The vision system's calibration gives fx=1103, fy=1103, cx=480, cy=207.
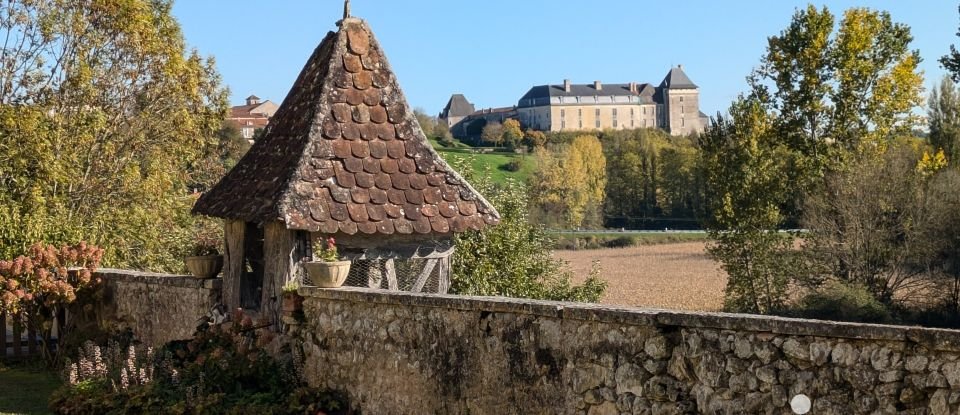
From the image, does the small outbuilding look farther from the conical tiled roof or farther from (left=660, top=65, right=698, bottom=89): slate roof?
(left=660, top=65, right=698, bottom=89): slate roof

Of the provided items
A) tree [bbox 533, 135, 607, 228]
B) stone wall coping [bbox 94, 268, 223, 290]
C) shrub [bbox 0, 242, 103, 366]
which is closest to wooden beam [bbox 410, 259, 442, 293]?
stone wall coping [bbox 94, 268, 223, 290]

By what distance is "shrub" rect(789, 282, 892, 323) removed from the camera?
1117 inches

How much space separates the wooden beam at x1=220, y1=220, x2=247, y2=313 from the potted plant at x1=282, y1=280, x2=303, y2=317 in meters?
1.25

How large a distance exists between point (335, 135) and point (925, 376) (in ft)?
20.6

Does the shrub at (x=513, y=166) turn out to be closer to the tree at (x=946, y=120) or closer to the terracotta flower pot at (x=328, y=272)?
the tree at (x=946, y=120)

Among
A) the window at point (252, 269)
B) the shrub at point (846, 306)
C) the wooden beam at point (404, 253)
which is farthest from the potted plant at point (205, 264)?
the shrub at point (846, 306)

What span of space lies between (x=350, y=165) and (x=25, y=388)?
17.6 ft

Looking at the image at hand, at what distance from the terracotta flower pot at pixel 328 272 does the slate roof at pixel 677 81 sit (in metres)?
182

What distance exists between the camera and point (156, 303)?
12680 millimetres

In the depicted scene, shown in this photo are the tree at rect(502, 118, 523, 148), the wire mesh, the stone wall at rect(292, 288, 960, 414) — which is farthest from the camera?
the tree at rect(502, 118, 523, 148)

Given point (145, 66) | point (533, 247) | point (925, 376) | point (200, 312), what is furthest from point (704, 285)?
point (925, 376)

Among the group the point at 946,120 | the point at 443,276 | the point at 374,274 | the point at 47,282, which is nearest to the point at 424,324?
the point at 374,274

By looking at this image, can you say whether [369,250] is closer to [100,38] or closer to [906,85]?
[100,38]

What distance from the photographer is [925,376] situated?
16.4 feet
